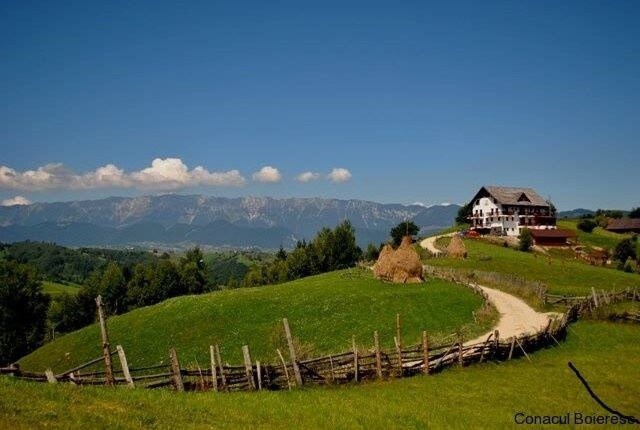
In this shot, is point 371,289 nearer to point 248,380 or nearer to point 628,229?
point 248,380

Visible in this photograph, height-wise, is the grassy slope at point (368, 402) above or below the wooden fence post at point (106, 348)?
below

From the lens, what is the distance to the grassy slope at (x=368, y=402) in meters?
17.6

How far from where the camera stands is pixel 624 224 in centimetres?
15188

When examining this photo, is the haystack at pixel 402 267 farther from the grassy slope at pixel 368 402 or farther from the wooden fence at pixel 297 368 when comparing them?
the grassy slope at pixel 368 402

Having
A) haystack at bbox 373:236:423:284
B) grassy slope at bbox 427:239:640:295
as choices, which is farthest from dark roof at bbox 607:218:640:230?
haystack at bbox 373:236:423:284

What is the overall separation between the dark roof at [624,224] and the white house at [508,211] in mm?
24311

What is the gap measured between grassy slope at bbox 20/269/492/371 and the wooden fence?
983 cm

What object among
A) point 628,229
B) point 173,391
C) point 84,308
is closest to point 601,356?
point 173,391

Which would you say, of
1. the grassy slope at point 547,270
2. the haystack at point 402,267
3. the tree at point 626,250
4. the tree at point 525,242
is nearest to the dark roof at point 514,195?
the tree at point 525,242

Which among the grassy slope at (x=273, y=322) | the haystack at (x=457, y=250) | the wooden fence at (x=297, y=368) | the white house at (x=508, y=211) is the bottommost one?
the grassy slope at (x=273, y=322)

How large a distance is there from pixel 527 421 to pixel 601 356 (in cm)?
1712

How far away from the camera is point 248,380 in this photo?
26078 millimetres

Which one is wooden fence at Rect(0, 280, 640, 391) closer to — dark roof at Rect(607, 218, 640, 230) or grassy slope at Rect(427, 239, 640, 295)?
grassy slope at Rect(427, 239, 640, 295)

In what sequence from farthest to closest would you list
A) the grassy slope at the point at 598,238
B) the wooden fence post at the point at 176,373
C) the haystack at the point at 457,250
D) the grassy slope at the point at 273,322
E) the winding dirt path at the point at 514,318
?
the grassy slope at the point at 598,238
the haystack at the point at 457,250
the grassy slope at the point at 273,322
the winding dirt path at the point at 514,318
the wooden fence post at the point at 176,373
